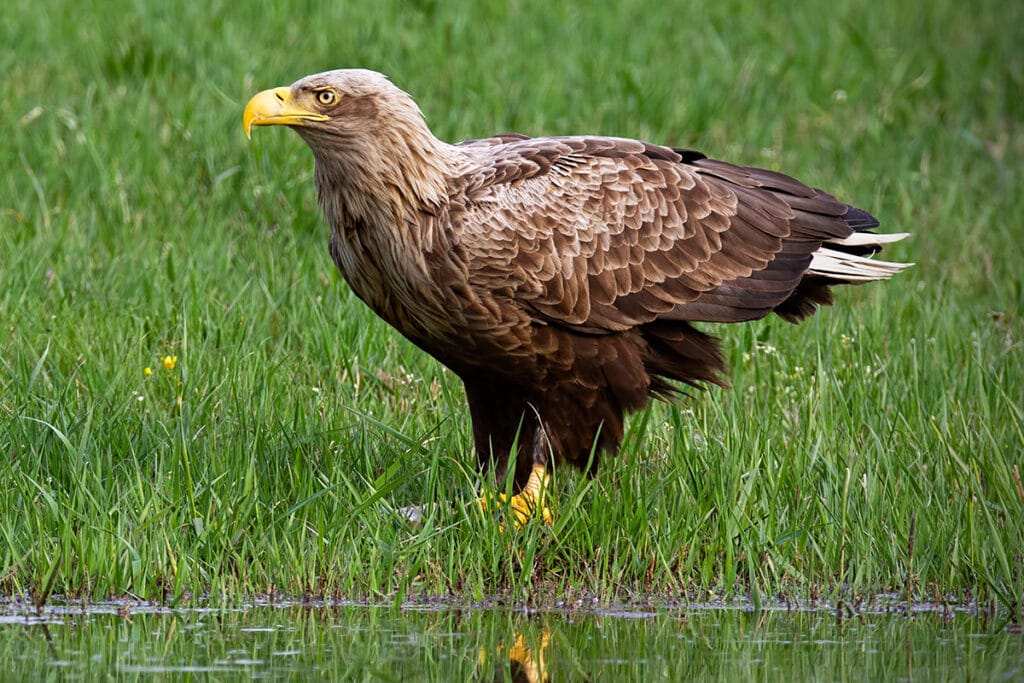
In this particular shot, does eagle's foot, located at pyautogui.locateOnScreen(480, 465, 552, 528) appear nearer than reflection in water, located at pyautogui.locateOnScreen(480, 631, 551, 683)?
No

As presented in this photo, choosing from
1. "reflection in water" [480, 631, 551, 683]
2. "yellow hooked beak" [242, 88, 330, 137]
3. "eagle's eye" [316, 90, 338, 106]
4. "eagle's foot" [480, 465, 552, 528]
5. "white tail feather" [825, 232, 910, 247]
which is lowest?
"eagle's foot" [480, 465, 552, 528]

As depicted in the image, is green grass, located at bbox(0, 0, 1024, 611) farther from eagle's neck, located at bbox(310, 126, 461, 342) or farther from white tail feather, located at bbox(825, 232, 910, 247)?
eagle's neck, located at bbox(310, 126, 461, 342)

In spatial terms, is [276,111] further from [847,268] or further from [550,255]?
[847,268]

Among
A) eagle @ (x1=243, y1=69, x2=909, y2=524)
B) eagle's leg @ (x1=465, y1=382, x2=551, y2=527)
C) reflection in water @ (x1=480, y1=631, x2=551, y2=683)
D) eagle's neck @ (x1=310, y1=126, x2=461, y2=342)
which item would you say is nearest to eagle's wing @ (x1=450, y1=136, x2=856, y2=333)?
eagle @ (x1=243, y1=69, x2=909, y2=524)

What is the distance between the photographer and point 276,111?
5.65 m

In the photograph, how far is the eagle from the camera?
579 cm

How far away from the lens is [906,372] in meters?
7.45

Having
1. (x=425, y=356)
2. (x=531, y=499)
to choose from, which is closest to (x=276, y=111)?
(x=531, y=499)

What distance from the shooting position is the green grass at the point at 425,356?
5469 millimetres

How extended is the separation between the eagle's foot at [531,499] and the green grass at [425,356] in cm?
9

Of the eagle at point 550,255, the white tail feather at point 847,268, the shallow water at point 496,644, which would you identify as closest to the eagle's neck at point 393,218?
the eagle at point 550,255

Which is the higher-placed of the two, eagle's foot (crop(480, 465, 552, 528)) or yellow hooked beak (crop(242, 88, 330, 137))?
yellow hooked beak (crop(242, 88, 330, 137))

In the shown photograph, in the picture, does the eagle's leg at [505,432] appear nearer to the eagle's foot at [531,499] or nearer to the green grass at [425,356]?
the eagle's foot at [531,499]

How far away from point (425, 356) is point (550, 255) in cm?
168
